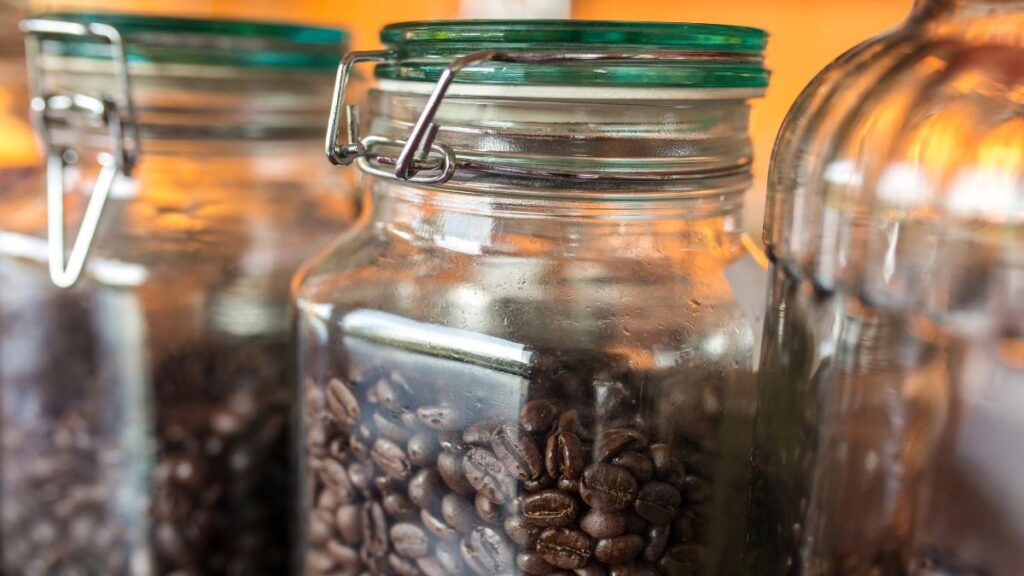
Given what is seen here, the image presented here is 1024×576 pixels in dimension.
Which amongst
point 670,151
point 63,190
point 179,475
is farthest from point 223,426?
point 670,151

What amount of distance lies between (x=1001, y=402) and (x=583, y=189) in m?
0.17

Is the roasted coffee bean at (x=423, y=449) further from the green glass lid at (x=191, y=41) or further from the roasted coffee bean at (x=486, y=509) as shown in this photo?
the green glass lid at (x=191, y=41)

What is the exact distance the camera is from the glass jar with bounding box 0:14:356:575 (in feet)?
1.72

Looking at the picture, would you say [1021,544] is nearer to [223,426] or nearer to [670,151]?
[670,151]

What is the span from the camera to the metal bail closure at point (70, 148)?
502 mm

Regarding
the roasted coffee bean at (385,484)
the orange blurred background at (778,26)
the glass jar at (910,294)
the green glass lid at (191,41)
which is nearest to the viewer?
the glass jar at (910,294)

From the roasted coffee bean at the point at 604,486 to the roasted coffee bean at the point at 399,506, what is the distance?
79 mm

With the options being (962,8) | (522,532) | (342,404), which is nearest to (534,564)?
(522,532)

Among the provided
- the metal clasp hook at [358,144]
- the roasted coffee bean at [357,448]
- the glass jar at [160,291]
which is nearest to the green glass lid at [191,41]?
the glass jar at [160,291]

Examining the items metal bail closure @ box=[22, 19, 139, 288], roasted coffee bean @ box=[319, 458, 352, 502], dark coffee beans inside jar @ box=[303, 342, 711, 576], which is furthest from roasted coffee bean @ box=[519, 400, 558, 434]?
metal bail closure @ box=[22, 19, 139, 288]

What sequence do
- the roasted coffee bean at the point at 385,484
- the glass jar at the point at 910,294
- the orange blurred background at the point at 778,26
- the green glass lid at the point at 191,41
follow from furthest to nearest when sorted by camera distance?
the orange blurred background at the point at 778,26, the green glass lid at the point at 191,41, the roasted coffee bean at the point at 385,484, the glass jar at the point at 910,294

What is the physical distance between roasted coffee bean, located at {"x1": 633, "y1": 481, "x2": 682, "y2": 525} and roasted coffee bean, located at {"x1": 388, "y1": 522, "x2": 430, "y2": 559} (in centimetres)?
9

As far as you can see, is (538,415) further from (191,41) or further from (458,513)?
(191,41)

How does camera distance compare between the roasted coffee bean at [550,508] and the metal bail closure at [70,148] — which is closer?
the roasted coffee bean at [550,508]
